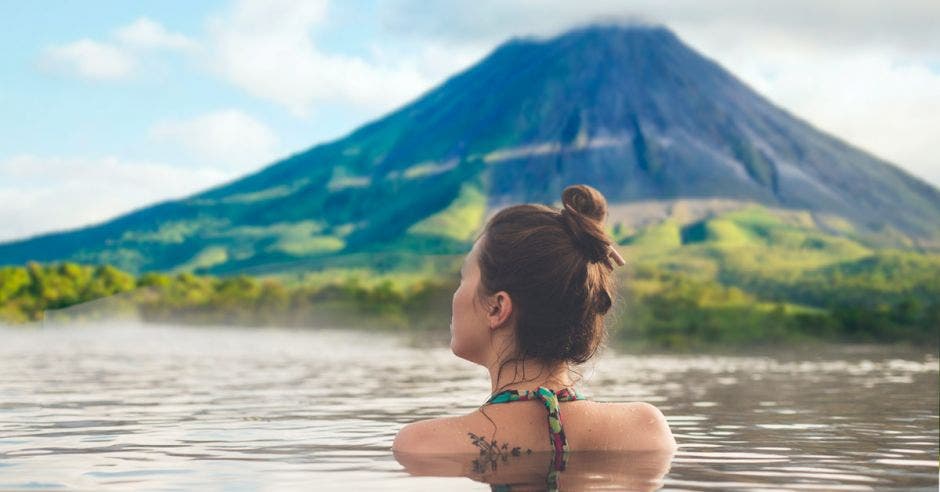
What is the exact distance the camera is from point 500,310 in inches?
256

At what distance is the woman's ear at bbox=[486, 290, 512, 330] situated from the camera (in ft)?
21.2

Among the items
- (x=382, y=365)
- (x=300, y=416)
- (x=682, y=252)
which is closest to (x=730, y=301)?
(x=682, y=252)

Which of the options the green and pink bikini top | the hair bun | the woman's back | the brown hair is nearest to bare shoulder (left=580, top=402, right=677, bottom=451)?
the woman's back

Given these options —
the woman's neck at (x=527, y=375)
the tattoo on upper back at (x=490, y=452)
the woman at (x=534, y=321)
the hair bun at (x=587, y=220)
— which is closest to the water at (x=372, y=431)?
the tattoo on upper back at (x=490, y=452)

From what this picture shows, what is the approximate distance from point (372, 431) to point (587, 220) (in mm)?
5425

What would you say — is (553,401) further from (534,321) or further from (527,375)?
(534,321)

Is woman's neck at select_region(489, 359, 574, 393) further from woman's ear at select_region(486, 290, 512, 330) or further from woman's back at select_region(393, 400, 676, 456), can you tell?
woman's ear at select_region(486, 290, 512, 330)

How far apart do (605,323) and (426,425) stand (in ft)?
3.63

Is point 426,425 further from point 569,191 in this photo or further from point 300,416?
point 300,416

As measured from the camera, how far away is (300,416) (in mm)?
13695

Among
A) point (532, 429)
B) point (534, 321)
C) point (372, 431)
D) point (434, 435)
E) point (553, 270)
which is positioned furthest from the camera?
point (372, 431)

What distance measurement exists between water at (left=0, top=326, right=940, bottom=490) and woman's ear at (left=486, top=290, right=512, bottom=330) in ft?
2.76

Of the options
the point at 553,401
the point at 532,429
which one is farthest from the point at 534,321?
the point at 532,429

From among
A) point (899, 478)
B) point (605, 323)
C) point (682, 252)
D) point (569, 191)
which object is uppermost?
point (682, 252)
